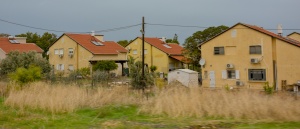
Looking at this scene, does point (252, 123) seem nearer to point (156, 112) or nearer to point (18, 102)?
point (156, 112)

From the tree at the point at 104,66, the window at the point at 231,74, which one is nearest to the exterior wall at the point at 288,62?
the window at the point at 231,74

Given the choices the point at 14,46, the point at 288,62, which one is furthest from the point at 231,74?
the point at 14,46

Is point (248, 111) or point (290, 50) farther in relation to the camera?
point (290, 50)

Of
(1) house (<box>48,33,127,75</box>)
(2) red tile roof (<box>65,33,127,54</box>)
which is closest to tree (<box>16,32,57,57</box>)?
(1) house (<box>48,33,127,75</box>)

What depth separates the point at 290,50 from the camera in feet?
92.9

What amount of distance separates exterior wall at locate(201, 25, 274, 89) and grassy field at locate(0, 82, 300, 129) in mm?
18278

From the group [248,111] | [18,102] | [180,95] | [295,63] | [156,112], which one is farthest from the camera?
[295,63]

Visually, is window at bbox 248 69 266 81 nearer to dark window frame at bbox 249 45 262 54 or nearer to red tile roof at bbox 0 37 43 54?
dark window frame at bbox 249 45 262 54

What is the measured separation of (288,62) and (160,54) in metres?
22.8

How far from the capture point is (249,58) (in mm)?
31031

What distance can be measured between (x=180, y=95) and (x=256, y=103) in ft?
9.90

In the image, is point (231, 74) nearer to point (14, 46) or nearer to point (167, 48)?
point (167, 48)

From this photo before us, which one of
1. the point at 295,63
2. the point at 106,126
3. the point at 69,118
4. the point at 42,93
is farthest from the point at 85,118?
the point at 295,63

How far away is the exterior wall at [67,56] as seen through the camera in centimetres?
4326
